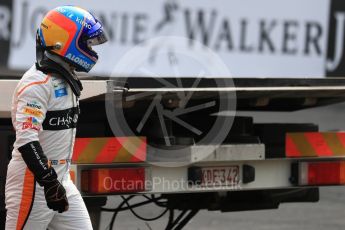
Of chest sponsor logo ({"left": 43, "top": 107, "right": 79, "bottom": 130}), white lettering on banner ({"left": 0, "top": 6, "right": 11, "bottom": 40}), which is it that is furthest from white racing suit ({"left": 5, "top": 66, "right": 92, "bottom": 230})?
white lettering on banner ({"left": 0, "top": 6, "right": 11, "bottom": 40})

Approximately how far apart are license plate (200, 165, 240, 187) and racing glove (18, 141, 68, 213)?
174 cm

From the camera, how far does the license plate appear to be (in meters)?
5.85

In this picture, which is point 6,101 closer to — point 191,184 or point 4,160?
point 4,160

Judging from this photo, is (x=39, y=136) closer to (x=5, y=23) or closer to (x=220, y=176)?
(x=5, y=23)

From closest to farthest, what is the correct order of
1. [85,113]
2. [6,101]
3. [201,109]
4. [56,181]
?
[56,181] → [6,101] → [85,113] → [201,109]

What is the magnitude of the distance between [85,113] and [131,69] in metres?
0.52

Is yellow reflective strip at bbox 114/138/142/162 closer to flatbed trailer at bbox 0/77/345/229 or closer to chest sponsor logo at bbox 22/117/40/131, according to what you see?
flatbed trailer at bbox 0/77/345/229

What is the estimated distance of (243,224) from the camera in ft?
29.1

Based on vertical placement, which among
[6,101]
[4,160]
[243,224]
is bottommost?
[243,224]

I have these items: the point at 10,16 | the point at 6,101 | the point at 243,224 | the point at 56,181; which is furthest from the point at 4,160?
the point at 243,224

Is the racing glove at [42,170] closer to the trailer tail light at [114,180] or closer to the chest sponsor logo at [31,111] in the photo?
the chest sponsor logo at [31,111]

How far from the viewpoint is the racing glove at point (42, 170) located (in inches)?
166

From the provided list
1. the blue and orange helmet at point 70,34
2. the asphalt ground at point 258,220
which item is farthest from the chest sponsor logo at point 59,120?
the asphalt ground at point 258,220

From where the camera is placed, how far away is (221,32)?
5.59m
